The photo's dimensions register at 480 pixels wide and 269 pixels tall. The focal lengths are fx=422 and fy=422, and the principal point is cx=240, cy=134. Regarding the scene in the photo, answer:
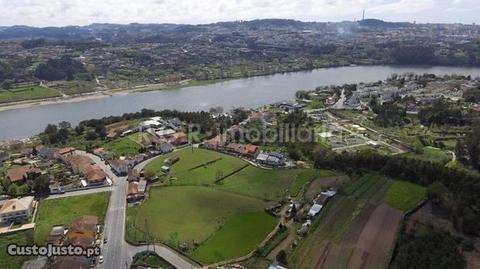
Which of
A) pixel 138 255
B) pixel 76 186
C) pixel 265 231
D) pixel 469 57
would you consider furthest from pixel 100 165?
pixel 469 57

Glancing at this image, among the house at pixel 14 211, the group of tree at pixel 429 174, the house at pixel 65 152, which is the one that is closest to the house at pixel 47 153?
the house at pixel 65 152

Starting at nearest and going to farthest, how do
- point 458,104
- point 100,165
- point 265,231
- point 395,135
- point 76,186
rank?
1. point 265,231
2. point 76,186
3. point 100,165
4. point 395,135
5. point 458,104

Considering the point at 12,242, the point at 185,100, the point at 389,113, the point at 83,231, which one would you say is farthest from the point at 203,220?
the point at 185,100

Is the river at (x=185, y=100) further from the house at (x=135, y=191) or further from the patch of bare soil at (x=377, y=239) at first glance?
the patch of bare soil at (x=377, y=239)

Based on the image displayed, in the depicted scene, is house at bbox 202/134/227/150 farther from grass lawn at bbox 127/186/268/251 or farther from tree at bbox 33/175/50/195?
tree at bbox 33/175/50/195

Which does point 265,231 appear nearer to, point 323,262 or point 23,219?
point 323,262

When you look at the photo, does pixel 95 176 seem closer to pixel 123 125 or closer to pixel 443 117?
pixel 123 125
